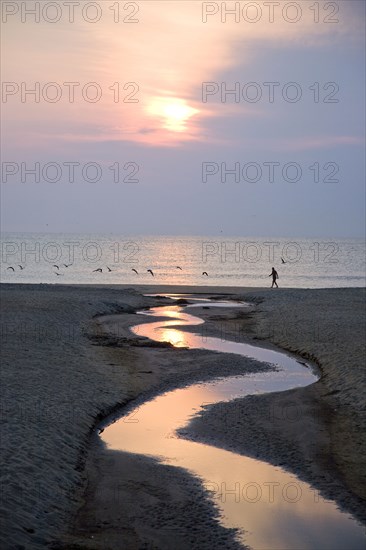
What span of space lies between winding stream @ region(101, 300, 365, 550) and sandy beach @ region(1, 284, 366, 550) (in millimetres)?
464

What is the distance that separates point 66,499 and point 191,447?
16.8 feet

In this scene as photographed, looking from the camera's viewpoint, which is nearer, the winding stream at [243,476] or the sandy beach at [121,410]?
the winding stream at [243,476]

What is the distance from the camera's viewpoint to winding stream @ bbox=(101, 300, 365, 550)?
12.9 m

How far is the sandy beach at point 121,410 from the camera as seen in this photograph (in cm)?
1307

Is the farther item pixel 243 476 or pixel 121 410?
pixel 121 410

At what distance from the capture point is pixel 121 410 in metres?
23.0

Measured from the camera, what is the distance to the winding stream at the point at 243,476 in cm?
1291

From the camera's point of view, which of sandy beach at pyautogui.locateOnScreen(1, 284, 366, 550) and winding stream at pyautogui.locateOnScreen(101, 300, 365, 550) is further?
sandy beach at pyautogui.locateOnScreen(1, 284, 366, 550)

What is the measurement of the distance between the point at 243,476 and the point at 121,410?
7.64m

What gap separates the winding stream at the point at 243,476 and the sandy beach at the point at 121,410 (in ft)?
1.52

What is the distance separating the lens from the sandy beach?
515 inches

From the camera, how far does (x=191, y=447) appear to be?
60.9 feet

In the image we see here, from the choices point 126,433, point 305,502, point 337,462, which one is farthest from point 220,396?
point 305,502

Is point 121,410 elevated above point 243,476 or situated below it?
above
